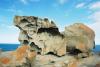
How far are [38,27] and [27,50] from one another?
19.6 feet

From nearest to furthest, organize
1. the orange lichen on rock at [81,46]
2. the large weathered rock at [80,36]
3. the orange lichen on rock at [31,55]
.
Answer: the orange lichen on rock at [31,55] → the orange lichen on rock at [81,46] → the large weathered rock at [80,36]

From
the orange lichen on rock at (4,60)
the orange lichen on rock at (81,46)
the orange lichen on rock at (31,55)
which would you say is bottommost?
the orange lichen on rock at (4,60)

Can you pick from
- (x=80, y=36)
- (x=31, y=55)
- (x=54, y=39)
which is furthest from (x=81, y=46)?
(x=31, y=55)

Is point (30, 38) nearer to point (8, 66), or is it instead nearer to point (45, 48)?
point (45, 48)

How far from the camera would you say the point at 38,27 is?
40688 mm

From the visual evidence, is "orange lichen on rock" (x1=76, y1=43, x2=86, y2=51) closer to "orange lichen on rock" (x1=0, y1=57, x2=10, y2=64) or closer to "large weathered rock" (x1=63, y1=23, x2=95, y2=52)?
"large weathered rock" (x1=63, y1=23, x2=95, y2=52)

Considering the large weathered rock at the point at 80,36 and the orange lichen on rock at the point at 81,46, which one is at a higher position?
the large weathered rock at the point at 80,36

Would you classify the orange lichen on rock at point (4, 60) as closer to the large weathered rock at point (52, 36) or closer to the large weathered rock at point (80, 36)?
the large weathered rock at point (52, 36)

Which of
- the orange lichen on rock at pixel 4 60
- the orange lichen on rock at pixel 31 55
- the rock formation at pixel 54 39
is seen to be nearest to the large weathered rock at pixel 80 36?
the rock formation at pixel 54 39

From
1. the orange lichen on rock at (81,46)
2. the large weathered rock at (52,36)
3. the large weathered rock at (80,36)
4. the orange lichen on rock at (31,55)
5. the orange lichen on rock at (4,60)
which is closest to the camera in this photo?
the orange lichen on rock at (4,60)

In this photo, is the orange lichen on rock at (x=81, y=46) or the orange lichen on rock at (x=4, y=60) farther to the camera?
the orange lichen on rock at (x=81, y=46)

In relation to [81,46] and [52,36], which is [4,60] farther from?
[81,46]

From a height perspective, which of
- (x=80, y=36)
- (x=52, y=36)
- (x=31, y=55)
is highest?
(x=52, y=36)

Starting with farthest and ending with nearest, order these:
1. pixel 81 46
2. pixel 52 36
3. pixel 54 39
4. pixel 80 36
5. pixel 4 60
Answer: pixel 52 36 → pixel 54 39 → pixel 80 36 → pixel 81 46 → pixel 4 60
